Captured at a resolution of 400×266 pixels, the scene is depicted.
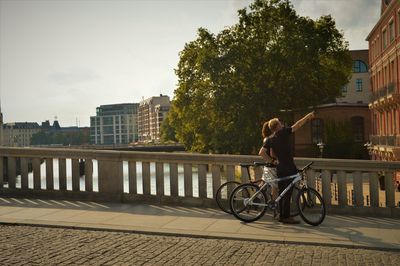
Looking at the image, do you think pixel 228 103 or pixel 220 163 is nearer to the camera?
pixel 220 163

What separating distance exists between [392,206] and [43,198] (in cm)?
727

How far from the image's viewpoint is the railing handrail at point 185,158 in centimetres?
831

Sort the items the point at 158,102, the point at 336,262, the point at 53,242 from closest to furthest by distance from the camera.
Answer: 1. the point at 336,262
2. the point at 53,242
3. the point at 158,102

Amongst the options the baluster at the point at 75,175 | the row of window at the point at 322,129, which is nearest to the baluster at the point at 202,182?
the baluster at the point at 75,175

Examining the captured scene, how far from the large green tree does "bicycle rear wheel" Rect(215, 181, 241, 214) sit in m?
28.8

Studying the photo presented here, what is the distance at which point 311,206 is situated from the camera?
25.4 feet

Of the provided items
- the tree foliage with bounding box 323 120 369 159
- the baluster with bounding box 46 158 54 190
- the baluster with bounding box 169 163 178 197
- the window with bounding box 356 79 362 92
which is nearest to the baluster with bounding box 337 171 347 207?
the baluster with bounding box 169 163 178 197

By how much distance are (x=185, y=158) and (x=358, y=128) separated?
139 ft

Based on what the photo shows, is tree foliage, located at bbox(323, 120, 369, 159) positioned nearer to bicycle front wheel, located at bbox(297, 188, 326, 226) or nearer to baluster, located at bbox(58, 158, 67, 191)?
baluster, located at bbox(58, 158, 67, 191)

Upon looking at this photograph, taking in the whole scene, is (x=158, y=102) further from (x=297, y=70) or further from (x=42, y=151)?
(x=42, y=151)

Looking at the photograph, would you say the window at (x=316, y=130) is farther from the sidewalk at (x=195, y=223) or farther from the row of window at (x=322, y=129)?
the sidewalk at (x=195, y=223)

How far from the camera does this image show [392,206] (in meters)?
8.22

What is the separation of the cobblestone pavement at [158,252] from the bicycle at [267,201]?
143 centimetres

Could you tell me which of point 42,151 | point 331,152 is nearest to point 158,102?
point 331,152
